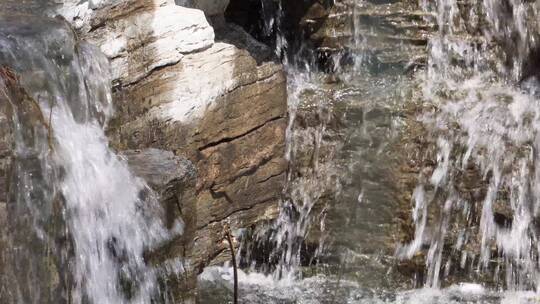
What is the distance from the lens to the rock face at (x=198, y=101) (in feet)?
15.3

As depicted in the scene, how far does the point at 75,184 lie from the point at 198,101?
4.14 ft

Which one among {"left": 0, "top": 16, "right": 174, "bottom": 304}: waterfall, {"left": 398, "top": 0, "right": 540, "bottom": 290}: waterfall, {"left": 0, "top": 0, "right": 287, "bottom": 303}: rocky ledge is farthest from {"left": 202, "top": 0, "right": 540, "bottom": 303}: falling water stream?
{"left": 0, "top": 16, "right": 174, "bottom": 304}: waterfall

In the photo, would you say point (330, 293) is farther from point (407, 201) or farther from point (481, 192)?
point (481, 192)

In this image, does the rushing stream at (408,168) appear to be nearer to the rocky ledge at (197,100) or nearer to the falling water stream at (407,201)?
the falling water stream at (407,201)

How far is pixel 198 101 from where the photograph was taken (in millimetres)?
4754

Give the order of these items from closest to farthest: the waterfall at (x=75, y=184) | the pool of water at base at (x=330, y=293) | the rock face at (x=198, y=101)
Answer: the waterfall at (x=75, y=184), the rock face at (x=198, y=101), the pool of water at base at (x=330, y=293)

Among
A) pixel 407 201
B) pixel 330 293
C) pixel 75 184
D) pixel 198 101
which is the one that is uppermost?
pixel 198 101

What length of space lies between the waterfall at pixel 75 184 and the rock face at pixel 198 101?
0.43m

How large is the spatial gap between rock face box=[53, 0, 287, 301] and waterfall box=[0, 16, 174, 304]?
43cm

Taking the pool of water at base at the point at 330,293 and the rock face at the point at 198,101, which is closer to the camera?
the rock face at the point at 198,101

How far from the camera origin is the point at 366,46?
219 inches

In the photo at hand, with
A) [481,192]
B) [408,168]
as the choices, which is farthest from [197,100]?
[481,192]

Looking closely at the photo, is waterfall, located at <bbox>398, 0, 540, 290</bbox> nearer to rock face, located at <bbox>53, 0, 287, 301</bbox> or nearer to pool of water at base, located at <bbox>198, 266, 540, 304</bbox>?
pool of water at base, located at <bbox>198, 266, 540, 304</bbox>

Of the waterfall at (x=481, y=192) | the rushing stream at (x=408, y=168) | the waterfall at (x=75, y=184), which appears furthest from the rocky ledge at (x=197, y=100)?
the waterfall at (x=481, y=192)
